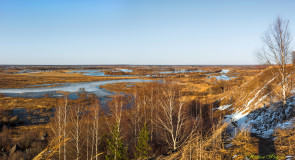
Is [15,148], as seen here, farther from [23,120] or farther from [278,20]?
[278,20]

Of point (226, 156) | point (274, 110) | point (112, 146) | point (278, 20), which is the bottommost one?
point (112, 146)

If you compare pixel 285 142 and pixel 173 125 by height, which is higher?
pixel 285 142

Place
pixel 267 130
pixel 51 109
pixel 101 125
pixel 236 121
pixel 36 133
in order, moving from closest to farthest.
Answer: pixel 267 130, pixel 236 121, pixel 36 133, pixel 101 125, pixel 51 109

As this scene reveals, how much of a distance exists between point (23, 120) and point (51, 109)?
591cm

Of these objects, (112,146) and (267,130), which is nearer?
(267,130)

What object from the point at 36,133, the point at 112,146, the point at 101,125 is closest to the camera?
the point at 112,146

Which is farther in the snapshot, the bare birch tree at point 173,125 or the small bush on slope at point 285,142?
the bare birch tree at point 173,125

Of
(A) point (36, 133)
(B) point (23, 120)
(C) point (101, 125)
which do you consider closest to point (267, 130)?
(C) point (101, 125)

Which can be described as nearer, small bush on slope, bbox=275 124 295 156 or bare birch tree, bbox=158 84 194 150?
small bush on slope, bbox=275 124 295 156

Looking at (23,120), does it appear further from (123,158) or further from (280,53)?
(280,53)

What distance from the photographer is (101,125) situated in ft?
71.6

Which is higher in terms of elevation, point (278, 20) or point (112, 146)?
point (278, 20)

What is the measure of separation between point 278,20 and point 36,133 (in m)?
26.5

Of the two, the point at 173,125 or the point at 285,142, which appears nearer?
the point at 285,142
